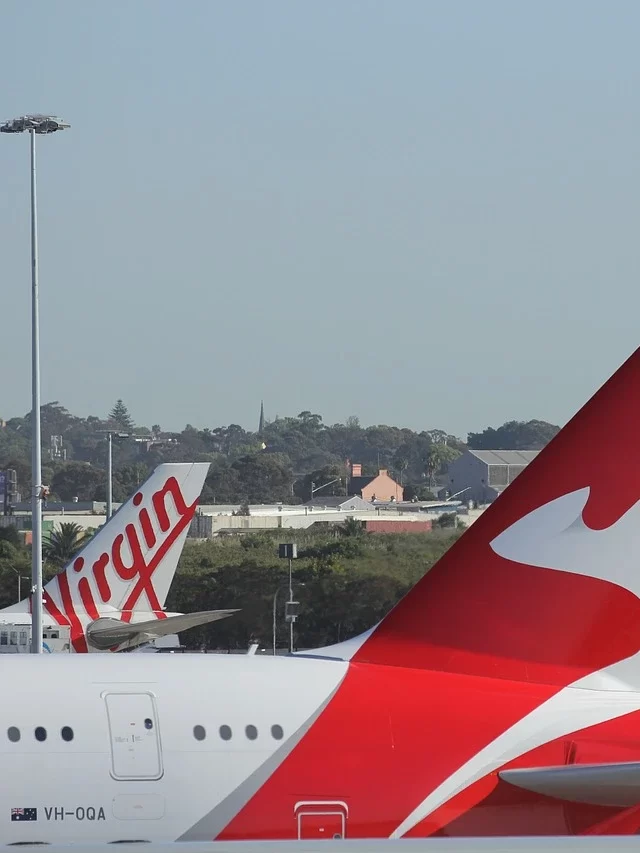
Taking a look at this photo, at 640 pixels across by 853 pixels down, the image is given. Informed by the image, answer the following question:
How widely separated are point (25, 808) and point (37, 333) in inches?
1306

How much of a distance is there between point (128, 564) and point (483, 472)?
4388 inches

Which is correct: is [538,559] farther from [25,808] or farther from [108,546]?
[108,546]

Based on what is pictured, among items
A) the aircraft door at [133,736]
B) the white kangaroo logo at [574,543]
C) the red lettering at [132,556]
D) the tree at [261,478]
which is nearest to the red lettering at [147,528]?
the red lettering at [132,556]

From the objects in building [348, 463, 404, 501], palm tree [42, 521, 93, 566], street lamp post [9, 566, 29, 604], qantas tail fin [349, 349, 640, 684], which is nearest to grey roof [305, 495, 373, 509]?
building [348, 463, 404, 501]

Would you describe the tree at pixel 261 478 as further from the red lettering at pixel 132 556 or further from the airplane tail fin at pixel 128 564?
the red lettering at pixel 132 556

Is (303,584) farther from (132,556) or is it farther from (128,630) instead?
(128,630)

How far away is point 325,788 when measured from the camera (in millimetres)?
10805

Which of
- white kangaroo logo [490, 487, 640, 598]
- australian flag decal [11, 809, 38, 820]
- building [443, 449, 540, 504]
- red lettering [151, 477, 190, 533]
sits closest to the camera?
australian flag decal [11, 809, 38, 820]

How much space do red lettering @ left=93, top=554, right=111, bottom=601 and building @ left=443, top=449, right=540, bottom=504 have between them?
100m

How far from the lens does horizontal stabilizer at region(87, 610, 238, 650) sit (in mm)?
36219

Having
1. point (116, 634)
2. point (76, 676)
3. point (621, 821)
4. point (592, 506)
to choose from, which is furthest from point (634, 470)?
point (116, 634)

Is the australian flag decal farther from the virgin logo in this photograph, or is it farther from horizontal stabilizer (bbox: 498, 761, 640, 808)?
the virgin logo

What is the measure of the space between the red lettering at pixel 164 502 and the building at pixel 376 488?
134m

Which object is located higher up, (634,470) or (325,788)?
(634,470)
